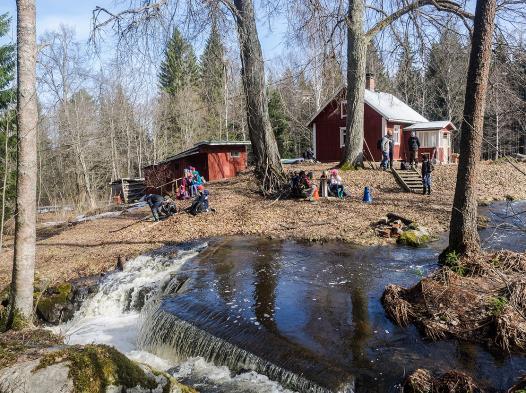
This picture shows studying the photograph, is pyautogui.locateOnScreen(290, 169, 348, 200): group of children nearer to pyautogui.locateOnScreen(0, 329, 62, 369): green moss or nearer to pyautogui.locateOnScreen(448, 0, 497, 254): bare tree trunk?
pyautogui.locateOnScreen(448, 0, 497, 254): bare tree trunk

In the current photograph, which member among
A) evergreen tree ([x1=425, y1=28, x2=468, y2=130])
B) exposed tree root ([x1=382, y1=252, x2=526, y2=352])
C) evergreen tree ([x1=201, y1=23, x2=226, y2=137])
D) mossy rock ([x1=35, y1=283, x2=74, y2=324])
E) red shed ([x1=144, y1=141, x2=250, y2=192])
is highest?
evergreen tree ([x1=425, y1=28, x2=468, y2=130])

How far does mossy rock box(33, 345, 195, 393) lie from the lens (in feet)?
11.8

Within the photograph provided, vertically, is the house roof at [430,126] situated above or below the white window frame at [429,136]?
above

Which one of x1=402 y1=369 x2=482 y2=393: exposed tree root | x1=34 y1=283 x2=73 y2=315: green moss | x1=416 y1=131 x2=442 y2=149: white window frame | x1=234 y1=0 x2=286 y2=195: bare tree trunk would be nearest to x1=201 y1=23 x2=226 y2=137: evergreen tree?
x1=234 y1=0 x2=286 y2=195: bare tree trunk

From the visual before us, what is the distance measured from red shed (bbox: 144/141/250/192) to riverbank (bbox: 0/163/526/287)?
6.84 m

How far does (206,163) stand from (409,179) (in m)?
12.5

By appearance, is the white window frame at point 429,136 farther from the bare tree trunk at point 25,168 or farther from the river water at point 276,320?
the bare tree trunk at point 25,168

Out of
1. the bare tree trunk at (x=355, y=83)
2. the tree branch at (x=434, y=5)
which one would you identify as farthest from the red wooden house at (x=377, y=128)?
the tree branch at (x=434, y=5)

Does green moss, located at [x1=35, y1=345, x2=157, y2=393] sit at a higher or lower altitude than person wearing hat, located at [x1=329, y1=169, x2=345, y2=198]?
lower

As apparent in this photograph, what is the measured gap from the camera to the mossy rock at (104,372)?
11.8ft

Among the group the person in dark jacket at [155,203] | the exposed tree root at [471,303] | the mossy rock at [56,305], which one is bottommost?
the mossy rock at [56,305]

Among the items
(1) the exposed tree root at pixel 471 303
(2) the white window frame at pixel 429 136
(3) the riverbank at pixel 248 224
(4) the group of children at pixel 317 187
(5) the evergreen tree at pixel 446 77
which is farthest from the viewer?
(2) the white window frame at pixel 429 136

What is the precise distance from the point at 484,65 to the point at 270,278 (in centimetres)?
610

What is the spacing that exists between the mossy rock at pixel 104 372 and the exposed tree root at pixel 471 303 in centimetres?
422
